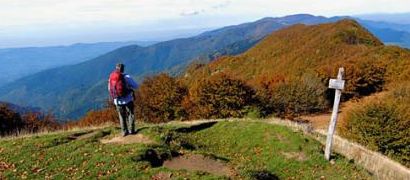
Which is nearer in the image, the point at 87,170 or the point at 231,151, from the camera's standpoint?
the point at 87,170

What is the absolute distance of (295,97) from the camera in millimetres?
90750

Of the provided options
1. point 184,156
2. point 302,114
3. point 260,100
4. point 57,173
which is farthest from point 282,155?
point 302,114

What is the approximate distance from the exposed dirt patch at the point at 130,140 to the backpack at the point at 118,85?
2009mm

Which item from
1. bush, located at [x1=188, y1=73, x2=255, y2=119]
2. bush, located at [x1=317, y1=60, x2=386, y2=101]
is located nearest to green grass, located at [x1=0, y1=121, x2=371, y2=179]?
bush, located at [x1=188, y1=73, x2=255, y2=119]

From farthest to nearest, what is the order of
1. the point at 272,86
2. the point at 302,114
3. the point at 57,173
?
the point at 272,86 → the point at 302,114 → the point at 57,173

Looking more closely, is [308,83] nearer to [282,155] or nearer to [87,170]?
[282,155]

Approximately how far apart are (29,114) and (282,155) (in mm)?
73175

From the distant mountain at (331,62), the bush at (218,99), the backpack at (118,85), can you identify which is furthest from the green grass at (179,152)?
the distant mountain at (331,62)

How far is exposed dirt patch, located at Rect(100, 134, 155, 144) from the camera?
20.8 m

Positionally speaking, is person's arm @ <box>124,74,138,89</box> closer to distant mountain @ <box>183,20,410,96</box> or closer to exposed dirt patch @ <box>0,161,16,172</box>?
exposed dirt patch @ <box>0,161,16,172</box>

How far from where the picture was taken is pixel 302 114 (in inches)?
3519

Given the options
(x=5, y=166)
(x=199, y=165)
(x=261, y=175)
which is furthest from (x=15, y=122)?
(x=261, y=175)

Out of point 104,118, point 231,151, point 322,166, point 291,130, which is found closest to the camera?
point 322,166

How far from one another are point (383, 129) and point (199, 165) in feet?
109
